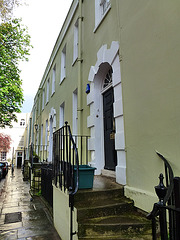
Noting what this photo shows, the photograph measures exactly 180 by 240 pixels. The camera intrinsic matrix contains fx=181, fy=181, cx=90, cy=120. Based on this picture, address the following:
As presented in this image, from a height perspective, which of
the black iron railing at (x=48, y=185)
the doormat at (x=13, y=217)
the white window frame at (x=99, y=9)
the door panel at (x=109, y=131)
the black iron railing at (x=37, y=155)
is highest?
the white window frame at (x=99, y=9)

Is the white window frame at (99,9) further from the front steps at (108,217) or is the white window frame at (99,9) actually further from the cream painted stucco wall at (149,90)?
the front steps at (108,217)

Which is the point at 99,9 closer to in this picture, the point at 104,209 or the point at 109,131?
the point at 109,131

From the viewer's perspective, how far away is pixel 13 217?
15.2 ft

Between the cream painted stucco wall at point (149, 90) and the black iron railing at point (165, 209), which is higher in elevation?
the cream painted stucco wall at point (149, 90)

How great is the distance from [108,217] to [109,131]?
94.4 inches

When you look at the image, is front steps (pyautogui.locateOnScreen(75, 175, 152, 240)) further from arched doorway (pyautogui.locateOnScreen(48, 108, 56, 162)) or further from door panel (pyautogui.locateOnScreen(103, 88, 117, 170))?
arched doorway (pyautogui.locateOnScreen(48, 108, 56, 162))

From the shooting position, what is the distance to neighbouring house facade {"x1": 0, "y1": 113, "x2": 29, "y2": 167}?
3456 cm

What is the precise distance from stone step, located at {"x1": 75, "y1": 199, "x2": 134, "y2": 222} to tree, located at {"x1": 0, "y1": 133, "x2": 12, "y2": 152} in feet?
107

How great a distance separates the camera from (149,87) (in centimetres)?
304

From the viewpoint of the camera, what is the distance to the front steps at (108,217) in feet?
8.16

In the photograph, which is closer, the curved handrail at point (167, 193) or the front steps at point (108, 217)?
the curved handrail at point (167, 193)

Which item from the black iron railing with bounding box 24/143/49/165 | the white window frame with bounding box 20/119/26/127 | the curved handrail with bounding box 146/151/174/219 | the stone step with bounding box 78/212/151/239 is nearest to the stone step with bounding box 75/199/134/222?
the stone step with bounding box 78/212/151/239

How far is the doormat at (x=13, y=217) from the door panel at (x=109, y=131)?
2539 mm

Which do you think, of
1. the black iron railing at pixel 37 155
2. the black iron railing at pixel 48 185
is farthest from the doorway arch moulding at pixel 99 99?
the black iron railing at pixel 37 155
